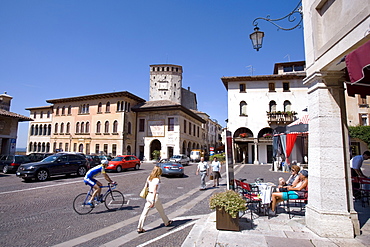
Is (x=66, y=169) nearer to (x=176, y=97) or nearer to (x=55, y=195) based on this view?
(x=55, y=195)

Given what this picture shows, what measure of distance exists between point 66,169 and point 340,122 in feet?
50.7

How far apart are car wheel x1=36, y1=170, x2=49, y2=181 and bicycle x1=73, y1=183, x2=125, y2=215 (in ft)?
27.2

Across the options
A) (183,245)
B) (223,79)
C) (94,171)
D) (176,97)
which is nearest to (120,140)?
(223,79)

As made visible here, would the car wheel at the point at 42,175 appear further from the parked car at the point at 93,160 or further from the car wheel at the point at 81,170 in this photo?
the parked car at the point at 93,160

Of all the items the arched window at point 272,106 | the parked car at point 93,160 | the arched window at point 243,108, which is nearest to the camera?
the parked car at point 93,160

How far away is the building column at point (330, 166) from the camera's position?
4352 millimetres

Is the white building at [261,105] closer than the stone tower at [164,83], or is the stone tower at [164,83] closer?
the white building at [261,105]

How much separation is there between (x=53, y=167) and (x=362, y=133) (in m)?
34.8

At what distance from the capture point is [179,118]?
116 feet

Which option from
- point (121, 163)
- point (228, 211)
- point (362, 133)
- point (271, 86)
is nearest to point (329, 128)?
point (228, 211)

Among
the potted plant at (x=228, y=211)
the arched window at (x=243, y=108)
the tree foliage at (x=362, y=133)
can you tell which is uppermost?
the arched window at (x=243, y=108)

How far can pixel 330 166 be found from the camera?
4469 mm

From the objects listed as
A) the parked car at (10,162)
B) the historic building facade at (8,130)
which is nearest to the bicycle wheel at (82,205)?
the parked car at (10,162)

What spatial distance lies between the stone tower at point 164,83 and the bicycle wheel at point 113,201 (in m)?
48.8
